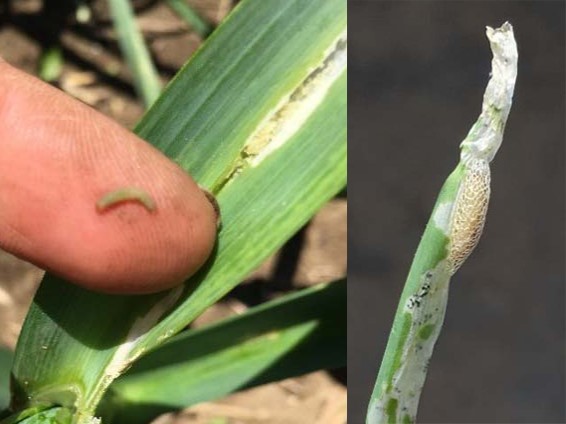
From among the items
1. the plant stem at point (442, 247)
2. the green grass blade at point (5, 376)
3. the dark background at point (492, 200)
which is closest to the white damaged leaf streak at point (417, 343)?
the plant stem at point (442, 247)

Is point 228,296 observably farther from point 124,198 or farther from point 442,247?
point 442,247

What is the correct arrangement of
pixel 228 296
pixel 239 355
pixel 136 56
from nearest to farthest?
pixel 239 355, pixel 136 56, pixel 228 296

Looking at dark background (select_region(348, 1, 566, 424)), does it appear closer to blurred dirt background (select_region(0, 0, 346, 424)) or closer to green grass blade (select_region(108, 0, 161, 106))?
blurred dirt background (select_region(0, 0, 346, 424))

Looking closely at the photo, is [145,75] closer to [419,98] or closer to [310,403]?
[419,98]

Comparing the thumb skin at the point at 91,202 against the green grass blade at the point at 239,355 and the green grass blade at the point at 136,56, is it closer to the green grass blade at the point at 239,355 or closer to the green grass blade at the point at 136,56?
the green grass blade at the point at 239,355

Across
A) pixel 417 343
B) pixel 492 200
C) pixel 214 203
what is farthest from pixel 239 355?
pixel 492 200

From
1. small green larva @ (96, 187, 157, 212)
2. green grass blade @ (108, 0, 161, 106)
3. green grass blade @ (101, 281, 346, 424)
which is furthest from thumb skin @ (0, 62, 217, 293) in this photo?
green grass blade @ (108, 0, 161, 106)
